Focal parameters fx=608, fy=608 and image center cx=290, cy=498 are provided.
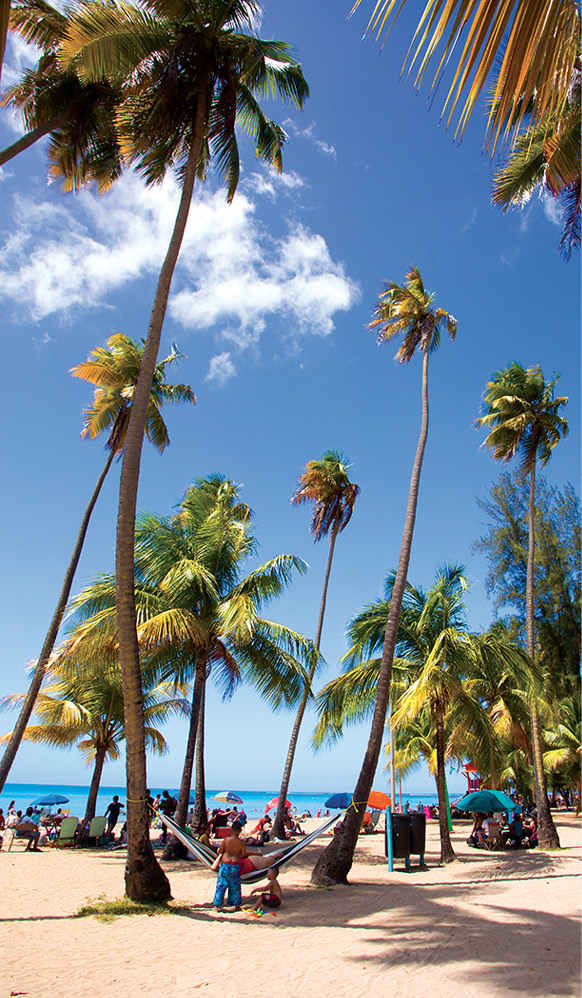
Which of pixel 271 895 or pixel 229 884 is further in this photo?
pixel 271 895

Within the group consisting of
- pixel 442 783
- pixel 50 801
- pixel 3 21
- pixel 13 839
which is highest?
pixel 3 21

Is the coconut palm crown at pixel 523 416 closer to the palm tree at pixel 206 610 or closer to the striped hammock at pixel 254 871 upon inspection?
the palm tree at pixel 206 610

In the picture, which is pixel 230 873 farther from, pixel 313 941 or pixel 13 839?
pixel 13 839

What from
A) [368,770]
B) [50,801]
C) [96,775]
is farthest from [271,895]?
[50,801]

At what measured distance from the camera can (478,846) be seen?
59.3 ft

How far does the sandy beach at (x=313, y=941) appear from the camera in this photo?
525cm

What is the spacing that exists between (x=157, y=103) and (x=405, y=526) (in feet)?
30.9

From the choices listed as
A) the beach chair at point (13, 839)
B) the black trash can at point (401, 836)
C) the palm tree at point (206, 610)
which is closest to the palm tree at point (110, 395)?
the palm tree at point (206, 610)

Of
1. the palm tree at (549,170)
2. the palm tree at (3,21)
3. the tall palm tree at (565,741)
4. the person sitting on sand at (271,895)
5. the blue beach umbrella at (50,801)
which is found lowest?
the blue beach umbrella at (50,801)

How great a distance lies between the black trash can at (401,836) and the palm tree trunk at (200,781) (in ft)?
17.3

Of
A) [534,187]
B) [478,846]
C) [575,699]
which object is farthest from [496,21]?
[575,699]

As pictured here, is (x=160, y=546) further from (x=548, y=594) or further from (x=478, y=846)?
(x=548, y=594)

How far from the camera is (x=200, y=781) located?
53.0 ft

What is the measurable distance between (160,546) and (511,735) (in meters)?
15.3
